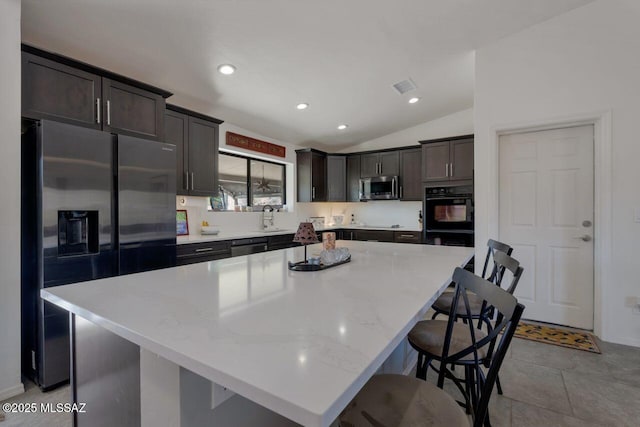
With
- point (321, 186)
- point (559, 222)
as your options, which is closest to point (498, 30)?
point (559, 222)

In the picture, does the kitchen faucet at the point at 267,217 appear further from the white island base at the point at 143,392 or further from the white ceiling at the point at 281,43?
the white island base at the point at 143,392

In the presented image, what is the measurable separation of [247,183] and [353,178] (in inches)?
80.2

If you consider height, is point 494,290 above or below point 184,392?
above

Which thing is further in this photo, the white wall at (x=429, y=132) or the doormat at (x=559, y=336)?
the white wall at (x=429, y=132)

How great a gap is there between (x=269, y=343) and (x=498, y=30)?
11.9 feet

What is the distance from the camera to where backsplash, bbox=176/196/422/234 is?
3.82m

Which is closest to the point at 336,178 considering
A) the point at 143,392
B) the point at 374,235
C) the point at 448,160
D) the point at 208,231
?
the point at 374,235

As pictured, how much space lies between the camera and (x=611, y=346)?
266 cm

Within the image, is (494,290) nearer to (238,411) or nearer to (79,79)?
(238,411)

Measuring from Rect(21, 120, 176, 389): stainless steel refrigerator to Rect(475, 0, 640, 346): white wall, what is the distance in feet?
11.1

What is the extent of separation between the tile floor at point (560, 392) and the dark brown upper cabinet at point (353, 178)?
11.8 ft

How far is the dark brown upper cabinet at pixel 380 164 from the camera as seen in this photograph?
209 inches

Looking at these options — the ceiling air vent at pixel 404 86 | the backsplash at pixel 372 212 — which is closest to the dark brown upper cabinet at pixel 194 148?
the backsplash at pixel 372 212

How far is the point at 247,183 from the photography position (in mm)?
4688
